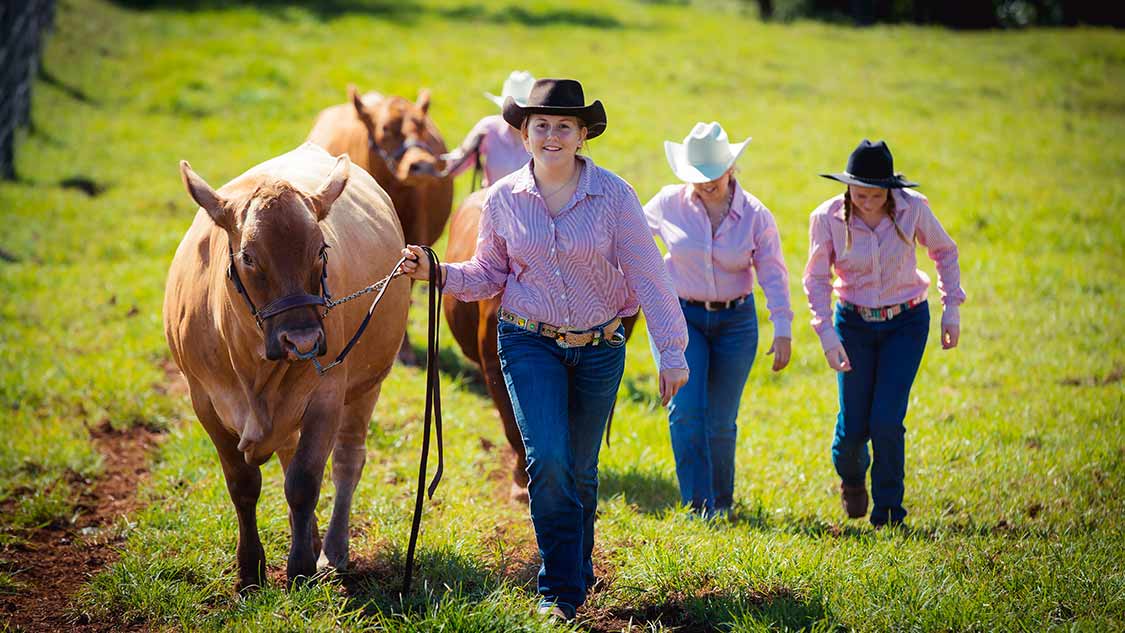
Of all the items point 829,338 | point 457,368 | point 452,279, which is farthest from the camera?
point 457,368

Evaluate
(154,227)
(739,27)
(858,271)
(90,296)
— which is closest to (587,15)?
(739,27)

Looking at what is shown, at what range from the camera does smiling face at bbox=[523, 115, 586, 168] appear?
182 inches

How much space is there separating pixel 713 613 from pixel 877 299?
227 centimetres

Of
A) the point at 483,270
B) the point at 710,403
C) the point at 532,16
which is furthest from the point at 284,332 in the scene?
the point at 532,16

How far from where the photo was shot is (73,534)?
20.3 ft

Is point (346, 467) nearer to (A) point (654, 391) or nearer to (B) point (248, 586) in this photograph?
(B) point (248, 586)

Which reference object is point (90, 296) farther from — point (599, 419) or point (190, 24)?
point (190, 24)

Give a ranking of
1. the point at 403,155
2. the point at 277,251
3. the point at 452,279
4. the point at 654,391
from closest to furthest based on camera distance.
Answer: the point at 277,251, the point at 452,279, the point at 654,391, the point at 403,155

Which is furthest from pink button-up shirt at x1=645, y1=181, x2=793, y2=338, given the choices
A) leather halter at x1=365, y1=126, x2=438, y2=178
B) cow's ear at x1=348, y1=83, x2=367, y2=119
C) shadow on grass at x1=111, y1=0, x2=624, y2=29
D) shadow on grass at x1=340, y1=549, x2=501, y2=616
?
shadow on grass at x1=111, y1=0, x2=624, y2=29

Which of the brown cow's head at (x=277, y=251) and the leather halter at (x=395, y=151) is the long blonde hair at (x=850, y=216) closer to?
the brown cow's head at (x=277, y=251)

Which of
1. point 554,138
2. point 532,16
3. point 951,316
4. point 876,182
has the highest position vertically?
point 532,16

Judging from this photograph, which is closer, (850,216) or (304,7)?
(850,216)

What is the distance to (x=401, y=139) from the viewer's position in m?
9.65

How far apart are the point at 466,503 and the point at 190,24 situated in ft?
71.7
